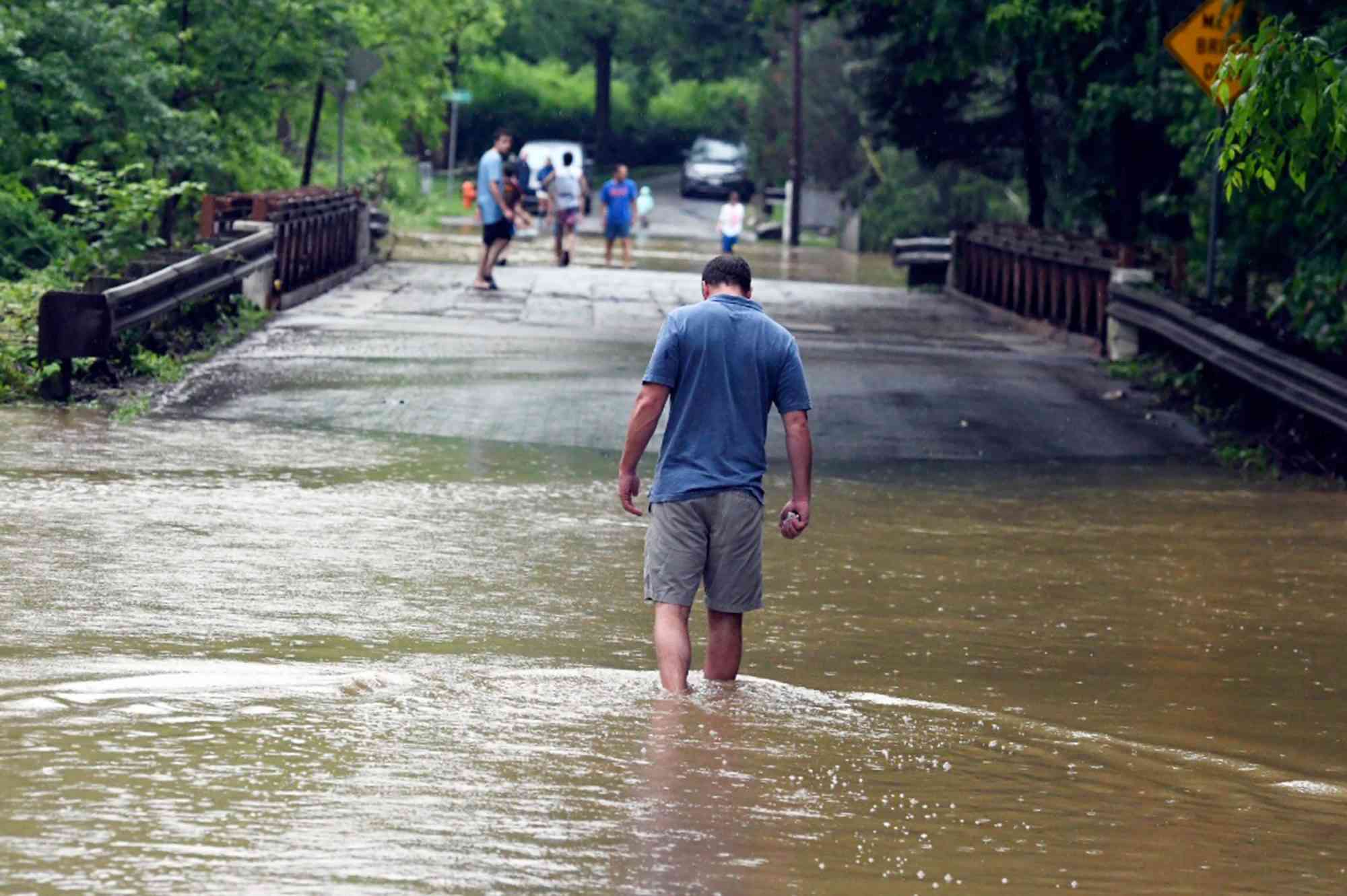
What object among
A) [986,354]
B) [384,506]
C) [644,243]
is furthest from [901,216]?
[384,506]

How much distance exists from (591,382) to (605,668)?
9474 millimetres

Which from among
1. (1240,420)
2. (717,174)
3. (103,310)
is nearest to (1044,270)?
(1240,420)

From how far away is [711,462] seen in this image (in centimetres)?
772

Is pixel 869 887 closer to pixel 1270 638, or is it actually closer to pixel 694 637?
pixel 694 637

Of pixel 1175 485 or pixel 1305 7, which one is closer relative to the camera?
pixel 1175 485

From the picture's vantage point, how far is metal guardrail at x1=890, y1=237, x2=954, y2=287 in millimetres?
36344

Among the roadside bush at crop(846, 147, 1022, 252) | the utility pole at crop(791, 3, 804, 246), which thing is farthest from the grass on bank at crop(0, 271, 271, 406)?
the utility pole at crop(791, 3, 804, 246)

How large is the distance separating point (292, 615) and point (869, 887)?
3.86m

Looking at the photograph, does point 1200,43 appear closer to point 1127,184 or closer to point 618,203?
point 1127,184

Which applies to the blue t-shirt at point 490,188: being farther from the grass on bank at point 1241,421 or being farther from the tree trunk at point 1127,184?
the grass on bank at point 1241,421

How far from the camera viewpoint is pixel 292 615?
342 inches

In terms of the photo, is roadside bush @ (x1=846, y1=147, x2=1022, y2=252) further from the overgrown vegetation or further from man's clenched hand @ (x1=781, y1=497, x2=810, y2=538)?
man's clenched hand @ (x1=781, y1=497, x2=810, y2=538)

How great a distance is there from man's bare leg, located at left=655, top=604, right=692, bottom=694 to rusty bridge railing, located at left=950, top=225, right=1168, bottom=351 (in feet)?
47.9

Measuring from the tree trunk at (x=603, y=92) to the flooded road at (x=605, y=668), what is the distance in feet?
222
